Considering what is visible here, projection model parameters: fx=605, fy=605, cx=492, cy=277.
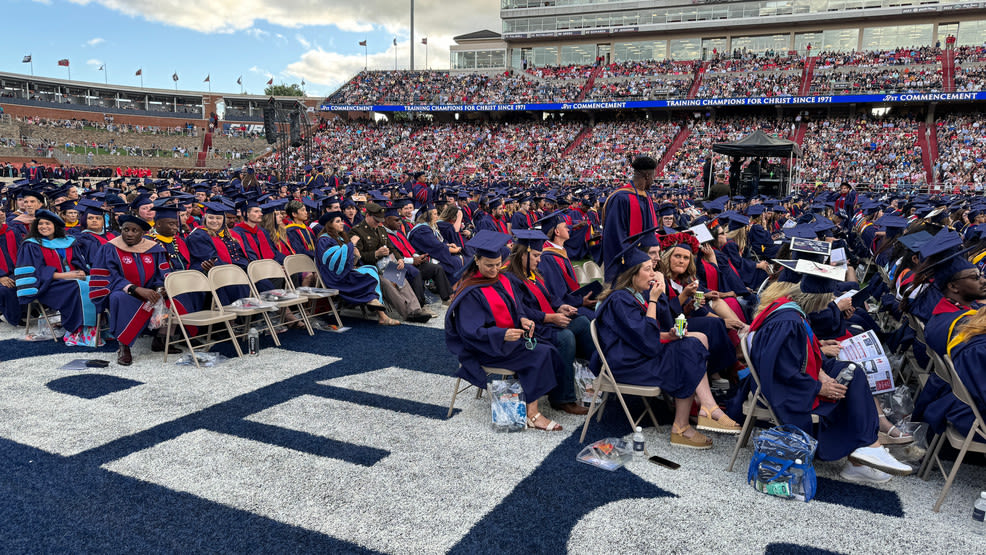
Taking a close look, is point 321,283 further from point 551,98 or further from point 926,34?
point 926,34

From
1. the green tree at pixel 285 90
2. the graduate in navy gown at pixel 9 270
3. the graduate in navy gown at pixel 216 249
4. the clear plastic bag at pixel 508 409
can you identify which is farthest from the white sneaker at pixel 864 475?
the green tree at pixel 285 90

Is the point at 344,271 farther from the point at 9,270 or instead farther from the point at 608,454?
the point at 608,454

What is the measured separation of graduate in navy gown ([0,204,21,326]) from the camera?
23.1 ft

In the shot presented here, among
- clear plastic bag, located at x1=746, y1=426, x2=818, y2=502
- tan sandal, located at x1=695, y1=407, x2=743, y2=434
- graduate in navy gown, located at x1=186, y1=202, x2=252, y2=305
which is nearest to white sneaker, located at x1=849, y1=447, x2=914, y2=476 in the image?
clear plastic bag, located at x1=746, y1=426, x2=818, y2=502

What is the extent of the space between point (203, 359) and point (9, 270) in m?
3.10

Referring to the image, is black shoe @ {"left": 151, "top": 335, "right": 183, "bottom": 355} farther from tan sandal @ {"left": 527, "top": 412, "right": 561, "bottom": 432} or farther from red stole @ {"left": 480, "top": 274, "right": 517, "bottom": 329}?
tan sandal @ {"left": 527, "top": 412, "right": 561, "bottom": 432}

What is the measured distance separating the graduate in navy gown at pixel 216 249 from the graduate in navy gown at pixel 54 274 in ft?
3.78

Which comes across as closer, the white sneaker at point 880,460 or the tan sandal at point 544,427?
the white sneaker at point 880,460

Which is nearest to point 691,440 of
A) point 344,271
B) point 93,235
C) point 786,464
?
point 786,464

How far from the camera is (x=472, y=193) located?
17984 millimetres

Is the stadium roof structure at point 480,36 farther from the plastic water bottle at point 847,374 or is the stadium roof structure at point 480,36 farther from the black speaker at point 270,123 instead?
the plastic water bottle at point 847,374

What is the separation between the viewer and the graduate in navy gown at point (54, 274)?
6582mm

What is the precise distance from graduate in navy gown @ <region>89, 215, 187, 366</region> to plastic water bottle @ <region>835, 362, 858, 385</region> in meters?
6.04

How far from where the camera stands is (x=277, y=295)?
7.08 m
